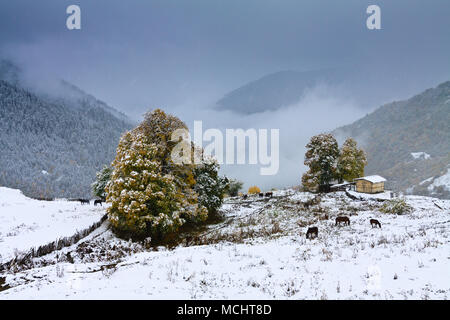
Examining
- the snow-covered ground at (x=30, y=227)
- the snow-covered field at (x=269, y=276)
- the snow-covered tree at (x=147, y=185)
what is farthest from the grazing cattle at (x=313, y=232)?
the snow-covered ground at (x=30, y=227)

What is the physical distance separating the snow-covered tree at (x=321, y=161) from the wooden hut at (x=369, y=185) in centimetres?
561

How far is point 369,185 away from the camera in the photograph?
5116cm

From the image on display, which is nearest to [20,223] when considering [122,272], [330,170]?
[122,272]

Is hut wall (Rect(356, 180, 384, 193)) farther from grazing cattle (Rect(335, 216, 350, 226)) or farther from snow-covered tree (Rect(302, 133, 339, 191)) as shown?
grazing cattle (Rect(335, 216, 350, 226))

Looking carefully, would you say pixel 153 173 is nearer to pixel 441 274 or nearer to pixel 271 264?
pixel 271 264

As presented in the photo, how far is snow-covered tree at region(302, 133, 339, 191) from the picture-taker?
170 feet

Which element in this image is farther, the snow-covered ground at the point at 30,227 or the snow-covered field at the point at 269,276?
the snow-covered ground at the point at 30,227

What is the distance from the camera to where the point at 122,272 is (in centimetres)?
967

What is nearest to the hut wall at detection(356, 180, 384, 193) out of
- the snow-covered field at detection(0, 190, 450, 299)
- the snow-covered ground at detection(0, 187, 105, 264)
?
the snow-covered field at detection(0, 190, 450, 299)

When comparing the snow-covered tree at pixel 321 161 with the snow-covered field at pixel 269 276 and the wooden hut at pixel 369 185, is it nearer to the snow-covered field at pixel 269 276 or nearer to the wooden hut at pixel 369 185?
the wooden hut at pixel 369 185

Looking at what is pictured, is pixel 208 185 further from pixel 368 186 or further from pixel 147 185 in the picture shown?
pixel 368 186

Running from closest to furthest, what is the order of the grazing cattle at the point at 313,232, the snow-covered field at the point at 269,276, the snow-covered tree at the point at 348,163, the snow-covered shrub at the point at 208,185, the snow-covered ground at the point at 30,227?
the snow-covered field at the point at 269,276 → the grazing cattle at the point at 313,232 → the snow-covered ground at the point at 30,227 → the snow-covered shrub at the point at 208,185 → the snow-covered tree at the point at 348,163

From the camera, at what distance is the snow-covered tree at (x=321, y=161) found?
51.8m

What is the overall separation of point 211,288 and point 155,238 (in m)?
17.1
